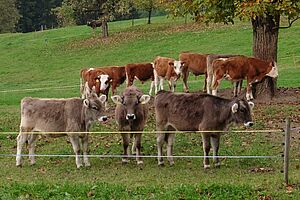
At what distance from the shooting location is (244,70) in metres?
20.6

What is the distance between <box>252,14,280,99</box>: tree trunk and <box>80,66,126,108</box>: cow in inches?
202

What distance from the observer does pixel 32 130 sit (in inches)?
536

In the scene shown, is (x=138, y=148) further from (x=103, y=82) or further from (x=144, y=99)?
(x=103, y=82)

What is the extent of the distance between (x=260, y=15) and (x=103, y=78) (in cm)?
655

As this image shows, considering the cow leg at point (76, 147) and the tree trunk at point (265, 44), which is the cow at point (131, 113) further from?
the tree trunk at point (265, 44)

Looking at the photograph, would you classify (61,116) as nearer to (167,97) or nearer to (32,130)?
(32,130)

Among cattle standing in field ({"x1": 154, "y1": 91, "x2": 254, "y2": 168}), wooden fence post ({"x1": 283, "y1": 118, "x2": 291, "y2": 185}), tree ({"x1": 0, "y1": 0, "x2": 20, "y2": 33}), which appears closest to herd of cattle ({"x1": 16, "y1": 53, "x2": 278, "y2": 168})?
cattle standing in field ({"x1": 154, "y1": 91, "x2": 254, "y2": 168})

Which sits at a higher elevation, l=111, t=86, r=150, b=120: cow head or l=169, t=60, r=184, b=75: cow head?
l=111, t=86, r=150, b=120: cow head

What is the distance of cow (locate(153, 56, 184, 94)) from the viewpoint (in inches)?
969

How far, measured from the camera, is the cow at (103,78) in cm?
2180

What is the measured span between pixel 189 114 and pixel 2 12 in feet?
201

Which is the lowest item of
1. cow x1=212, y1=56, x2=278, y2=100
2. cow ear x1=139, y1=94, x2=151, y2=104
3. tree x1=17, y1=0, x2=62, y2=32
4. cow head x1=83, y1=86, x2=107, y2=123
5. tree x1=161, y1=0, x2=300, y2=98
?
tree x1=17, y1=0, x2=62, y2=32

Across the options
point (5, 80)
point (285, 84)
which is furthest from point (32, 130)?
point (5, 80)

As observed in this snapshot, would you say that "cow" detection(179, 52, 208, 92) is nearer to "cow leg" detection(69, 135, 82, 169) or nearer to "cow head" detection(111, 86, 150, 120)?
"cow head" detection(111, 86, 150, 120)
